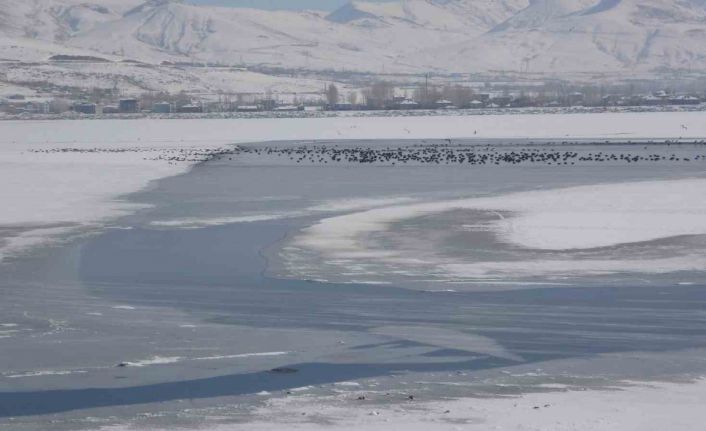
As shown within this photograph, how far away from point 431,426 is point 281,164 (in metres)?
40.1

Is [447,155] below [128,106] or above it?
above

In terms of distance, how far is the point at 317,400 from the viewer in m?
11.3

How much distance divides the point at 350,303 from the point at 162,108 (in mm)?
163236

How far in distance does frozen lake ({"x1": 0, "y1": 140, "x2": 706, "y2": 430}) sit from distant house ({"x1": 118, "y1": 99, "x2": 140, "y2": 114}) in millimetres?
149388

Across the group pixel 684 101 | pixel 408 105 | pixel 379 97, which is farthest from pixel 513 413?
pixel 379 97

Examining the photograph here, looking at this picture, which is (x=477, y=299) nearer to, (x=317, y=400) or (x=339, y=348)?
(x=339, y=348)

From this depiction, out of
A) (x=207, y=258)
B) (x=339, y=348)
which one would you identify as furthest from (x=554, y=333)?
(x=207, y=258)

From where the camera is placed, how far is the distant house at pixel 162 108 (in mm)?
174000

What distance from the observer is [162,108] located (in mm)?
176750

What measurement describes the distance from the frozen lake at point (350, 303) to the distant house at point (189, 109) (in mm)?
138502

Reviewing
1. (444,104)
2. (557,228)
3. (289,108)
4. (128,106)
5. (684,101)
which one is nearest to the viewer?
(557,228)

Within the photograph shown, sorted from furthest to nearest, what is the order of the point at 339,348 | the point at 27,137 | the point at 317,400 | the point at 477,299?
the point at 27,137 → the point at 477,299 → the point at 339,348 → the point at 317,400

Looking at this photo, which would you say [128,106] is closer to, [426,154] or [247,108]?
[247,108]

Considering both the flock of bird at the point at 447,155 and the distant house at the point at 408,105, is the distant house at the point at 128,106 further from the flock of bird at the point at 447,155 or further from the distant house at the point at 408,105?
the flock of bird at the point at 447,155
